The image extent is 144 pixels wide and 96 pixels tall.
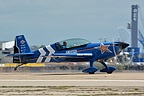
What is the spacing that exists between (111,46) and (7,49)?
8042 centimetres

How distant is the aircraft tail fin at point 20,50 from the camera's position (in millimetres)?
48688

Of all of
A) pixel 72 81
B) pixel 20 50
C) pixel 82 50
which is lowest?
pixel 72 81

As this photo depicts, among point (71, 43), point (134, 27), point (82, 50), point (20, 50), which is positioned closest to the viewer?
point (71, 43)

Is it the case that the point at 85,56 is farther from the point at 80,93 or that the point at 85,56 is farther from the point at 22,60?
the point at 80,93

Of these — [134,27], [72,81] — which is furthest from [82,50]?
[134,27]

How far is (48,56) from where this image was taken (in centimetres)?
4659

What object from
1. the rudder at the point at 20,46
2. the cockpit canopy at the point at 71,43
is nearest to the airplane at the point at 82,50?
the cockpit canopy at the point at 71,43

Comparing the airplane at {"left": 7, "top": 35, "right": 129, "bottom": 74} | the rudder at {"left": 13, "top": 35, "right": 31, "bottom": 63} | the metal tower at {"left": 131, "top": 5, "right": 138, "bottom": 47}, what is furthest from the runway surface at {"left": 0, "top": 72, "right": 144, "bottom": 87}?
the metal tower at {"left": 131, "top": 5, "right": 138, "bottom": 47}

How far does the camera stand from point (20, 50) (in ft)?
165

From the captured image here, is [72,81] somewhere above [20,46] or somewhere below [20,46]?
below

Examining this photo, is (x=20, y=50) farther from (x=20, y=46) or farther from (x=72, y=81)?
(x=72, y=81)

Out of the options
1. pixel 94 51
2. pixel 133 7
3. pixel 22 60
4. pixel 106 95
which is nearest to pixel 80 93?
pixel 106 95

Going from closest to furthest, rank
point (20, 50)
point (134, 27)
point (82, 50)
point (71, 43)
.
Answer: point (71, 43), point (82, 50), point (20, 50), point (134, 27)

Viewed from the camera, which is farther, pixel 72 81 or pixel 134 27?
pixel 134 27
